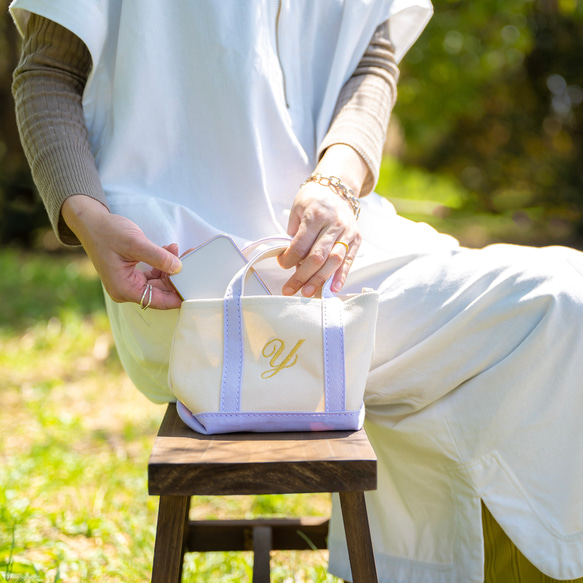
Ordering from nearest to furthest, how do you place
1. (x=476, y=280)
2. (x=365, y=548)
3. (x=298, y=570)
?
1. (x=365, y=548)
2. (x=476, y=280)
3. (x=298, y=570)

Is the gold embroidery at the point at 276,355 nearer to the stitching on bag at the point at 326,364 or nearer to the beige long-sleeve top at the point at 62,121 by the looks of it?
the stitching on bag at the point at 326,364

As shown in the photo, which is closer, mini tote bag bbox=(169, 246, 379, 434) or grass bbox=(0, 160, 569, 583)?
mini tote bag bbox=(169, 246, 379, 434)

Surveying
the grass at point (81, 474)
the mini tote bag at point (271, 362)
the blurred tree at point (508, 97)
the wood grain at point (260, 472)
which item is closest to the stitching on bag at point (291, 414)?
the mini tote bag at point (271, 362)

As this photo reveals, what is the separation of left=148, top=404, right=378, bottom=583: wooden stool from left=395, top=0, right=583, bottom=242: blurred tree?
6495 millimetres

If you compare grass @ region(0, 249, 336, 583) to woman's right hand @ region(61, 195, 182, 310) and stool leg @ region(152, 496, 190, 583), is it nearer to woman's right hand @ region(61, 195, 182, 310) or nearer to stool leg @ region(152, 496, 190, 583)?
stool leg @ region(152, 496, 190, 583)

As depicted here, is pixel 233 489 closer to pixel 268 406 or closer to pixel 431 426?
pixel 268 406

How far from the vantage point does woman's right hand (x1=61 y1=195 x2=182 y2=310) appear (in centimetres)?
120

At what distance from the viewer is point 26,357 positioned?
3926 millimetres

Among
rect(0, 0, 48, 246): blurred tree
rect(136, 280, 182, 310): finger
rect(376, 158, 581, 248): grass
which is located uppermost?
rect(376, 158, 581, 248): grass

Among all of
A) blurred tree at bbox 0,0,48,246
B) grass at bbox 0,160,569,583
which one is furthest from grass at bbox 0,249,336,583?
blurred tree at bbox 0,0,48,246

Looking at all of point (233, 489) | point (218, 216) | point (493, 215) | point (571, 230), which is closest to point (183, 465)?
point (233, 489)

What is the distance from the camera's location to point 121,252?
122 cm

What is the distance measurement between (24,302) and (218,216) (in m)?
4.05

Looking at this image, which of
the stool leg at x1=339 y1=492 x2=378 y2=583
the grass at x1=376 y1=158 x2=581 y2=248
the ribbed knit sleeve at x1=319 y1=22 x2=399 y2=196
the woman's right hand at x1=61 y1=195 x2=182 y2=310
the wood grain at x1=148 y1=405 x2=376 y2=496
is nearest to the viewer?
the wood grain at x1=148 y1=405 x2=376 y2=496
